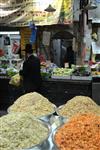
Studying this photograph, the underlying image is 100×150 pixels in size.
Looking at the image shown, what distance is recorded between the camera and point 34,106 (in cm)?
543

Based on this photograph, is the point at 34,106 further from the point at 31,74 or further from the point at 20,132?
the point at 31,74

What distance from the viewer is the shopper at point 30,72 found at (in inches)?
366

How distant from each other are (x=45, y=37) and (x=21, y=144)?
30.6ft

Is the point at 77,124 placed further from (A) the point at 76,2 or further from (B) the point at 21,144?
(A) the point at 76,2

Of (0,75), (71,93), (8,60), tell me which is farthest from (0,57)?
(71,93)

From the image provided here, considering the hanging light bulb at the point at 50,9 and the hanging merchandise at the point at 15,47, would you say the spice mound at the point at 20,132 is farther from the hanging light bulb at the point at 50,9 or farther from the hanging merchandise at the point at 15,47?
the hanging merchandise at the point at 15,47

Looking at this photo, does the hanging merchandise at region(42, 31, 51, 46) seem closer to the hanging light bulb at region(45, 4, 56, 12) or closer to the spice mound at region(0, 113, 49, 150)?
the hanging light bulb at region(45, 4, 56, 12)

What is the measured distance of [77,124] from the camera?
4051 millimetres

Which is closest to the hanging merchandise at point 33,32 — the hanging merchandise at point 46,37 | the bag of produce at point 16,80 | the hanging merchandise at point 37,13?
the hanging merchandise at point 37,13

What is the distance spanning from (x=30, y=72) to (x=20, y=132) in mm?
5680

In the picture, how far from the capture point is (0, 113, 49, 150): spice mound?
3584mm

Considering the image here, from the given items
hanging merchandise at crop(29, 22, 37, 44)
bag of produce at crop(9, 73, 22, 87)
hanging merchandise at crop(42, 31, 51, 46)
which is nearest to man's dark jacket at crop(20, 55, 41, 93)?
bag of produce at crop(9, 73, 22, 87)

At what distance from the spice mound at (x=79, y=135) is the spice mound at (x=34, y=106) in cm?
101

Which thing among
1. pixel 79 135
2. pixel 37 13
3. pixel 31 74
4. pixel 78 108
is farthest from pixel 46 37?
pixel 79 135
